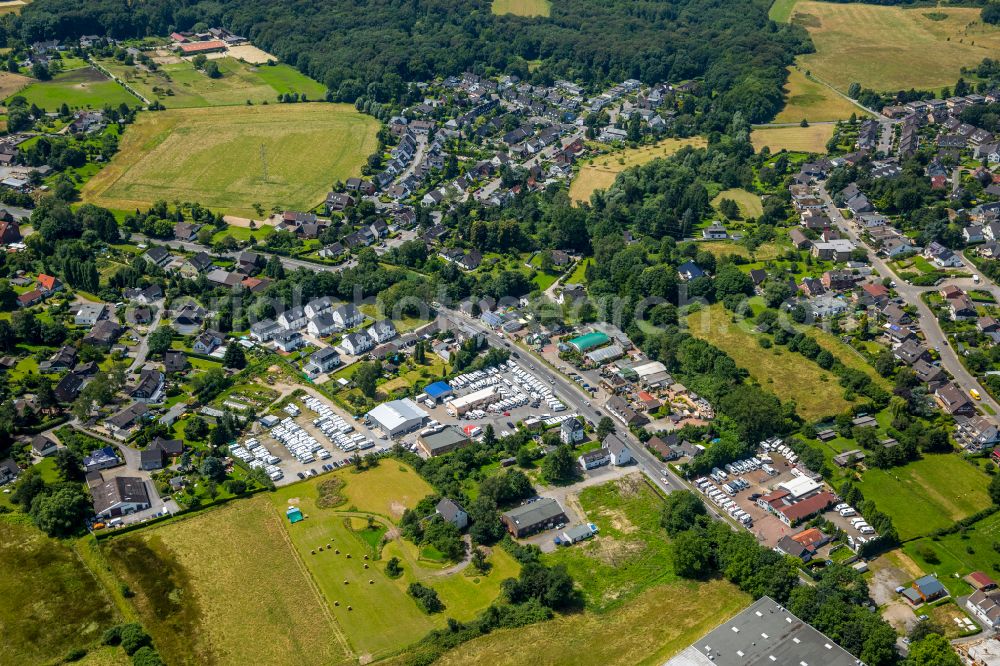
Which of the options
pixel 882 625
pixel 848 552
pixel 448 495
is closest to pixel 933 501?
pixel 848 552

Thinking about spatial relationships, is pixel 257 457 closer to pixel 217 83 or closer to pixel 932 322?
pixel 932 322

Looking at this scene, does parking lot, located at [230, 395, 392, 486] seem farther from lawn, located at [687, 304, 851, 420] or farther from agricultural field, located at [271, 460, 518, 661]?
lawn, located at [687, 304, 851, 420]

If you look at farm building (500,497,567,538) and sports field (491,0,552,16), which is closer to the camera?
farm building (500,497,567,538)

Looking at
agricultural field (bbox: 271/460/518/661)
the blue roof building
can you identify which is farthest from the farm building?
the blue roof building

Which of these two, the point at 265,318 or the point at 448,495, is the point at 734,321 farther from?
the point at 265,318

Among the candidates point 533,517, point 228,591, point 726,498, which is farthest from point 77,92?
point 726,498
